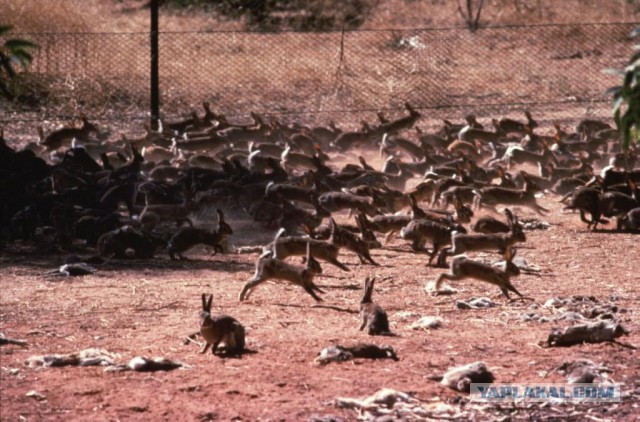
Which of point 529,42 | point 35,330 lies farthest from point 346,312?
point 529,42

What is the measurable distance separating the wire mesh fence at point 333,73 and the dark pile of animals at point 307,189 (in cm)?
148

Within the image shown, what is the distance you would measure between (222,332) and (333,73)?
54.4 feet

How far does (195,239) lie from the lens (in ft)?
44.7

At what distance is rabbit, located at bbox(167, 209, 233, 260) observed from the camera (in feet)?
44.4

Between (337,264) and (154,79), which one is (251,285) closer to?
(337,264)

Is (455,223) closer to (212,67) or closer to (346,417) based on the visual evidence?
(346,417)

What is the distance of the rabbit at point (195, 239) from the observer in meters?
13.5

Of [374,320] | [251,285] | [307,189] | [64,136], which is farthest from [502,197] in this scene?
[64,136]

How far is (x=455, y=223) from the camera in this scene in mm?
14734

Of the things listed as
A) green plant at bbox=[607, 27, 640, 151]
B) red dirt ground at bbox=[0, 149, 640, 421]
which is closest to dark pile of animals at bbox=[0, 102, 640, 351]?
red dirt ground at bbox=[0, 149, 640, 421]

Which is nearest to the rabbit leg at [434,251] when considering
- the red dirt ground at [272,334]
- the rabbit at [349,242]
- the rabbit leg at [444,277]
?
the red dirt ground at [272,334]

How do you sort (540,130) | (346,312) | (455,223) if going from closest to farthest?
(346,312) < (455,223) < (540,130)

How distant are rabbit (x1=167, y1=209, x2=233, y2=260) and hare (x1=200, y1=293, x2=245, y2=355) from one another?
3.99 metres

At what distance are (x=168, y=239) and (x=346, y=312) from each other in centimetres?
322
